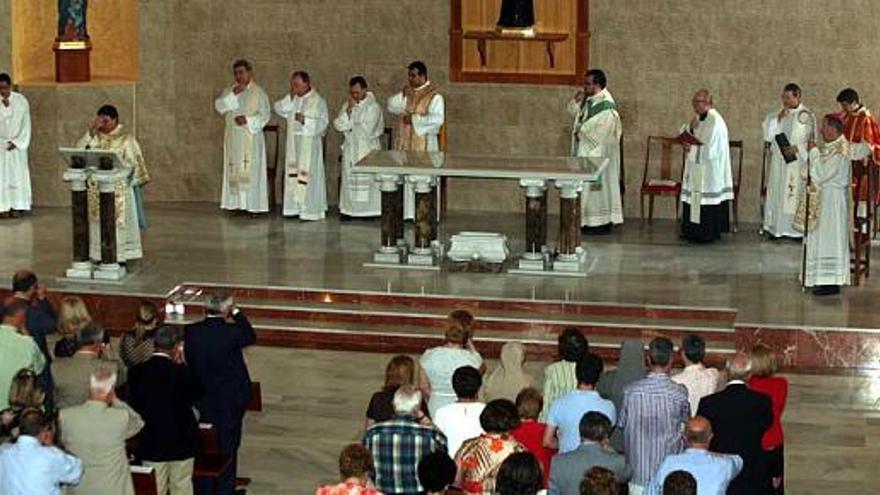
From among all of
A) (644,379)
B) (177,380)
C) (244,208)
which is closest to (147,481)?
(177,380)

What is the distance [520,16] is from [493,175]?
3075mm

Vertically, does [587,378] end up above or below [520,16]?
below

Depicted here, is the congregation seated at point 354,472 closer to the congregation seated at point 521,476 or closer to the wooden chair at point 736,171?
the congregation seated at point 521,476

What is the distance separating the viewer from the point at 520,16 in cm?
2106

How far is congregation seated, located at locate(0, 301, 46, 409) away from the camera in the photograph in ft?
38.6

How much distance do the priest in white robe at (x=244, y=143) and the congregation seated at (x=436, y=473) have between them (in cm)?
1226

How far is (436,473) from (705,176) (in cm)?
1151

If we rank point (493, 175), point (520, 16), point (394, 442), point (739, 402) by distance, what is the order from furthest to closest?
point (520, 16)
point (493, 175)
point (739, 402)
point (394, 442)

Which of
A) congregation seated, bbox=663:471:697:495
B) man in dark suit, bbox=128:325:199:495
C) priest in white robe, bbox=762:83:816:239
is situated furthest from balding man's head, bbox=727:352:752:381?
priest in white robe, bbox=762:83:816:239

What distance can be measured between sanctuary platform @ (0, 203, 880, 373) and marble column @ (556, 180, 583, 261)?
0.96 ft

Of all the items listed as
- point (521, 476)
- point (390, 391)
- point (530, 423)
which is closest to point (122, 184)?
point (390, 391)

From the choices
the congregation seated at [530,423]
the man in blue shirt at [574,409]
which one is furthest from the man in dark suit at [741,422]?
the congregation seated at [530,423]

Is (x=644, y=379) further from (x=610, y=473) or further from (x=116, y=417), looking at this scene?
(x=116, y=417)

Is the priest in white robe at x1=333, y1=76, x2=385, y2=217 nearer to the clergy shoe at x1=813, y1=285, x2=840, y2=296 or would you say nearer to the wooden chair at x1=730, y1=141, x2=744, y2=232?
the wooden chair at x1=730, y1=141, x2=744, y2=232
